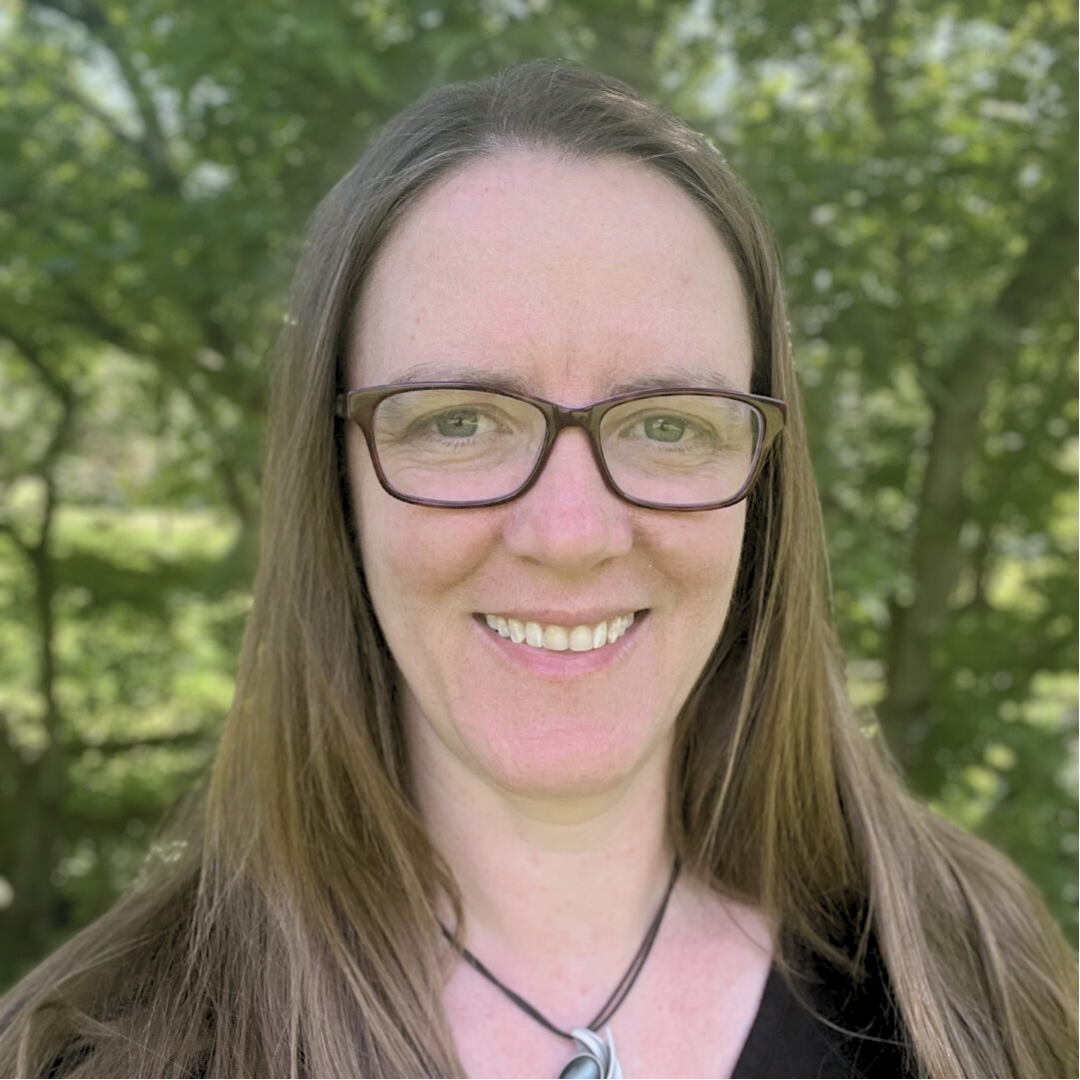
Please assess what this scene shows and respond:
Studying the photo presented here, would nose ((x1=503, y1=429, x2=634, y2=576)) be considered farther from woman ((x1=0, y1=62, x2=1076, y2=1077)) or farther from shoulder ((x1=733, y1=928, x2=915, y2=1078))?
shoulder ((x1=733, y1=928, x2=915, y2=1078))

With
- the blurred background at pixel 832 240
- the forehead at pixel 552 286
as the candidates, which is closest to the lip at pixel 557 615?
the forehead at pixel 552 286

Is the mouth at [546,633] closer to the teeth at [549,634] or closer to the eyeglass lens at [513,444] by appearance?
the teeth at [549,634]

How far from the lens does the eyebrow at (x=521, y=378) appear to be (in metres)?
1.38

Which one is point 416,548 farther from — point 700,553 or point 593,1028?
point 593,1028

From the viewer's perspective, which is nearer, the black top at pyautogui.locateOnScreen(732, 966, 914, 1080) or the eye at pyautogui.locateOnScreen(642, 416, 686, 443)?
the eye at pyautogui.locateOnScreen(642, 416, 686, 443)

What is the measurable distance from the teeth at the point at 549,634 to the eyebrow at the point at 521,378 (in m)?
0.34

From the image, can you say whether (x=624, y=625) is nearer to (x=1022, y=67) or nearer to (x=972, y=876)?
(x=972, y=876)

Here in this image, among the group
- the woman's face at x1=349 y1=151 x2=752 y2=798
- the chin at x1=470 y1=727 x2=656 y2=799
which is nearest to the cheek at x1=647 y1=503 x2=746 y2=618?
the woman's face at x1=349 y1=151 x2=752 y2=798

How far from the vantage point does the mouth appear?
144 centimetres

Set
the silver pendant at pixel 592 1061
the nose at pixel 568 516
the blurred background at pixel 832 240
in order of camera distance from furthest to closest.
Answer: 1. the blurred background at pixel 832 240
2. the silver pendant at pixel 592 1061
3. the nose at pixel 568 516

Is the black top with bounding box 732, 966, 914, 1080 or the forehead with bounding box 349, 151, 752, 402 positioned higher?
the forehead with bounding box 349, 151, 752, 402

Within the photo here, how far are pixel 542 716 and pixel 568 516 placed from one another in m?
0.31

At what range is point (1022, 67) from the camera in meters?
3.09

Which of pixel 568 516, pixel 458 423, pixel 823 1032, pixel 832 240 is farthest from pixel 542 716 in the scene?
Answer: pixel 832 240
